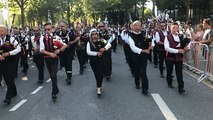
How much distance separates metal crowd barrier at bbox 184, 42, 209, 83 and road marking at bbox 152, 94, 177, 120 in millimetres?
2642

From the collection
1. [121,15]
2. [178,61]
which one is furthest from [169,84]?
[121,15]

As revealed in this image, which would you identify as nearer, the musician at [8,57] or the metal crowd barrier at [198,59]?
the musician at [8,57]

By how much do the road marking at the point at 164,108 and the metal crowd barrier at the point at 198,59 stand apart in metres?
2.64

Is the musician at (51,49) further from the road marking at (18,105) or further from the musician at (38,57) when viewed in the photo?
the musician at (38,57)

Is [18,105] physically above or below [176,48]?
below

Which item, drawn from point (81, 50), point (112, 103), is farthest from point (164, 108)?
point (81, 50)

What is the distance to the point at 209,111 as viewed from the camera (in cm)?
710

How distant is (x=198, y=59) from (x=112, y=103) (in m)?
4.90

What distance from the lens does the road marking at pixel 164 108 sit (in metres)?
6.80

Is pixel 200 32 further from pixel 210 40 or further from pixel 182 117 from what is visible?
pixel 182 117

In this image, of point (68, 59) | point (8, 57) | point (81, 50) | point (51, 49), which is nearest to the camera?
point (8, 57)

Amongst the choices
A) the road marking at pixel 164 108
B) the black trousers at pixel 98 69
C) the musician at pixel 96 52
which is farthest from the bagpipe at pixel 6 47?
the road marking at pixel 164 108

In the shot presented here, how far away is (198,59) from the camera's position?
11.9 m

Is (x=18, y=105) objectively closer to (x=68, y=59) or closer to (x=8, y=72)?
(x=8, y=72)
